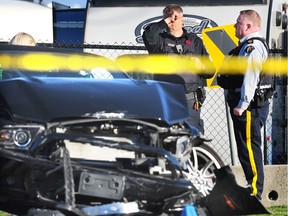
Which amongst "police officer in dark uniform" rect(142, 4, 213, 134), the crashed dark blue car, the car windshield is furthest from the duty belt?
the crashed dark blue car

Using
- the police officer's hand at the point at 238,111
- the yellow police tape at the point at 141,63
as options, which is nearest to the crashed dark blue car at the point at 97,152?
the yellow police tape at the point at 141,63

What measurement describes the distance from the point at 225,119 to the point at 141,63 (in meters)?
1.82

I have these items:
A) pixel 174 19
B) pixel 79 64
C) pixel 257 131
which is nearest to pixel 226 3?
pixel 174 19

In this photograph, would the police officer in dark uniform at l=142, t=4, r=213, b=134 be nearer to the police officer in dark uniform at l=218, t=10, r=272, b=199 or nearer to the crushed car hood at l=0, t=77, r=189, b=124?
the police officer in dark uniform at l=218, t=10, r=272, b=199

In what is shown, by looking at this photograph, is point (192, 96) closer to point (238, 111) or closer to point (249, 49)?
point (238, 111)

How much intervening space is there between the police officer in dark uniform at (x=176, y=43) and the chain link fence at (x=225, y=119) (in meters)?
1.42

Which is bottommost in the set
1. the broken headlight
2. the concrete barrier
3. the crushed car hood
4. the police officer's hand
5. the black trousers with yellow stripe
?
the concrete barrier

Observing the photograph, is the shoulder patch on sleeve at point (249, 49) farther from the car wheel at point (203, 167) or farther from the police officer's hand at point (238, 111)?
the car wheel at point (203, 167)

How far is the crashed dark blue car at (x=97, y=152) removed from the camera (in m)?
5.09

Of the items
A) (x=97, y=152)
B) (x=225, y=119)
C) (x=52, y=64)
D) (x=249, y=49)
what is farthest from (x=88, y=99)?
→ (x=225, y=119)

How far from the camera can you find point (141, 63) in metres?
8.91

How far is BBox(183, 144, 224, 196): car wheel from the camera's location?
19.6 feet

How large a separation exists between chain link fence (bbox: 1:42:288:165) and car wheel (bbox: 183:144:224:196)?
3447 mm

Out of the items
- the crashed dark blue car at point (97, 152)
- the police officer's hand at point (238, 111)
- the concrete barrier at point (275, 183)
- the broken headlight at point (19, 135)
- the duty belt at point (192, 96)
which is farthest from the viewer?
the concrete barrier at point (275, 183)
